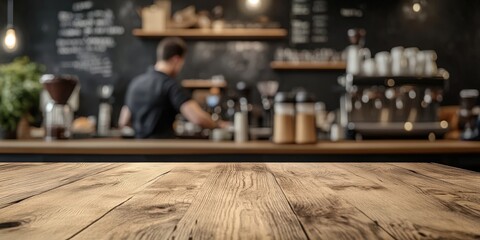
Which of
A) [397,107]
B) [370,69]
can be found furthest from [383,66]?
[397,107]

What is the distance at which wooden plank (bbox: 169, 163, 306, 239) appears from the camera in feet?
1.81

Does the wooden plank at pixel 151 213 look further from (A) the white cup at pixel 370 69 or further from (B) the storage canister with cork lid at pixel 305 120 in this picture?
(A) the white cup at pixel 370 69

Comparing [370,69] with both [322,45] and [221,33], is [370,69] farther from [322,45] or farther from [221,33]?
[221,33]

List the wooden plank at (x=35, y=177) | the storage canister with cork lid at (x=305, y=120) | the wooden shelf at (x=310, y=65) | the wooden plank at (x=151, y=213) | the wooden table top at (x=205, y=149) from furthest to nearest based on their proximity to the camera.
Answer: the wooden shelf at (x=310, y=65)
the storage canister with cork lid at (x=305, y=120)
the wooden table top at (x=205, y=149)
the wooden plank at (x=35, y=177)
the wooden plank at (x=151, y=213)

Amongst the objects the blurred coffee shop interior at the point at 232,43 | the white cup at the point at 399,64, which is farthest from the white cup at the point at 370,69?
the blurred coffee shop interior at the point at 232,43

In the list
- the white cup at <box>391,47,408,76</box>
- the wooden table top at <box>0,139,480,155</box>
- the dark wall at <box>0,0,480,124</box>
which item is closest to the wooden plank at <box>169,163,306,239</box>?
the wooden table top at <box>0,139,480,155</box>

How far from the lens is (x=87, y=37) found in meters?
5.39

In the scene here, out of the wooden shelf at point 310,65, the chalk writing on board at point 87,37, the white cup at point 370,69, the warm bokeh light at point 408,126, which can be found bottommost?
the warm bokeh light at point 408,126

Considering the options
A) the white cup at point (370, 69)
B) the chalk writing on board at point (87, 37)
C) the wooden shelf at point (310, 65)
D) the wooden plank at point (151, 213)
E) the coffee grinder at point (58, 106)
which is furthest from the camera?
the chalk writing on board at point (87, 37)

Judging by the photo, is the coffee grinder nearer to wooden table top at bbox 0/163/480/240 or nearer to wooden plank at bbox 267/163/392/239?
wooden table top at bbox 0/163/480/240

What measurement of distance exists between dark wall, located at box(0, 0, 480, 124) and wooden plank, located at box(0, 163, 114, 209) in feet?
13.3

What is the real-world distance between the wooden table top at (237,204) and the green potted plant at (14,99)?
1.87 m

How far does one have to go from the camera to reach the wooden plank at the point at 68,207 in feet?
1.85

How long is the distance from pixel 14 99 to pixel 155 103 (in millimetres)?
846
